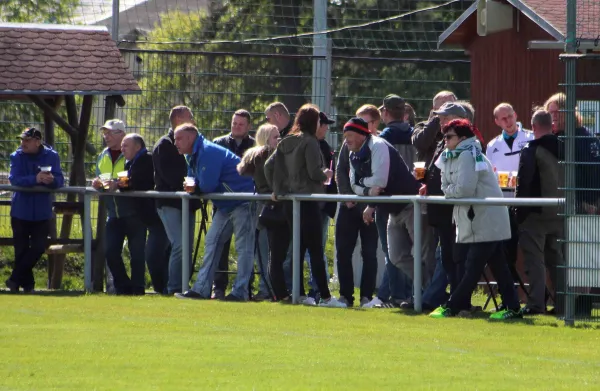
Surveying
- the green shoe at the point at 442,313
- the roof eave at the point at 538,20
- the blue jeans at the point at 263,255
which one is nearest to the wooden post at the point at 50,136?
the blue jeans at the point at 263,255

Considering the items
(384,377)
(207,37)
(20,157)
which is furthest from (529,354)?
(207,37)

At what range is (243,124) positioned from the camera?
15289 millimetres

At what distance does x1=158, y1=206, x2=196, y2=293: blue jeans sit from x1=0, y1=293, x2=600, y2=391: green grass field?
160 centimetres

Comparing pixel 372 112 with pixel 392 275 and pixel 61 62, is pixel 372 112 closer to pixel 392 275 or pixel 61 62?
pixel 392 275

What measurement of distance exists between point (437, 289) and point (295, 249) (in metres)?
1.53

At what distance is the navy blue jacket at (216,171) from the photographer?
14.5 meters

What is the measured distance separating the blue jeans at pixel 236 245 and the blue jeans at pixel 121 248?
1.03 meters

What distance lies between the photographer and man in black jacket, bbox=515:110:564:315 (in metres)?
12.4

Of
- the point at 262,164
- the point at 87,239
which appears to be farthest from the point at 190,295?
the point at 87,239

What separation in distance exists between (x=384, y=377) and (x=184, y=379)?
3.89ft

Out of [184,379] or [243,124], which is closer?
[184,379]

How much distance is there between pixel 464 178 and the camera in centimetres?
1215

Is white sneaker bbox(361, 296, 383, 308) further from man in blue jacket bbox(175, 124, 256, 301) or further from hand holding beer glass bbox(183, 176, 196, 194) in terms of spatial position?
hand holding beer glass bbox(183, 176, 196, 194)

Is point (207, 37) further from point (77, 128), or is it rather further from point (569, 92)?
point (569, 92)
